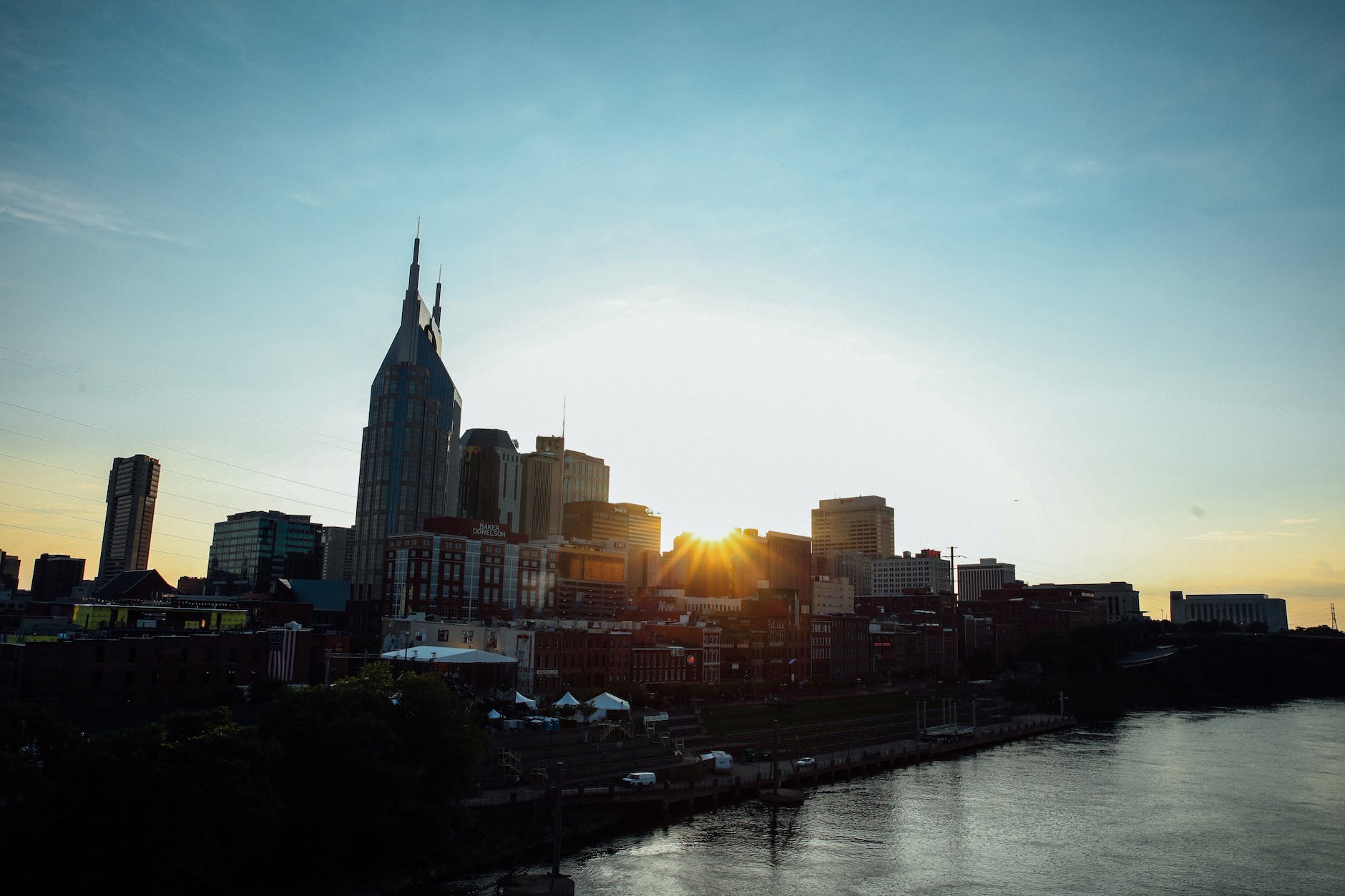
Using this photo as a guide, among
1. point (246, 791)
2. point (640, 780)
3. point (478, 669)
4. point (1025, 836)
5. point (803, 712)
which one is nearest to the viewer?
point (246, 791)

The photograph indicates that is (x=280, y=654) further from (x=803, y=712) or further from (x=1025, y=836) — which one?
(x=1025, y=836)

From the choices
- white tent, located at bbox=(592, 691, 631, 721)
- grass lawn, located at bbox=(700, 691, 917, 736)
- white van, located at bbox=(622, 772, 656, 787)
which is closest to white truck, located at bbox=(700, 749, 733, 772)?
white tent, located at bbox=(592, 691, 631, 721)

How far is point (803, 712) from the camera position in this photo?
13700cm

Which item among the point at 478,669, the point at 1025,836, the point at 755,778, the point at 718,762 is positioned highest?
the point at 478,669

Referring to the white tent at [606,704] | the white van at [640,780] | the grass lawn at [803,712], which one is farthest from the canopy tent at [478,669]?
the white van at [640,780]

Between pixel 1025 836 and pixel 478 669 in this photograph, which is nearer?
pixel 1025 836

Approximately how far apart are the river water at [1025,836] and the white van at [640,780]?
4.29m

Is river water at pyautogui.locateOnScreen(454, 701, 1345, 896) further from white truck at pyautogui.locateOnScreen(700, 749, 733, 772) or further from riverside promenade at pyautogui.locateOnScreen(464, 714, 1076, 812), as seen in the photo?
white truck at pyautogui.locateOnScreen(700, 749, 733, 772)

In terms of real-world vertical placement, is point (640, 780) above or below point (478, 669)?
below

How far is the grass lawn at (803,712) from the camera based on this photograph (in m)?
119

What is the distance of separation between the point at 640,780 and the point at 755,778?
54.8 feet

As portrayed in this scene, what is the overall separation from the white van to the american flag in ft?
136

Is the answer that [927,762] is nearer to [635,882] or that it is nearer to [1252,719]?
[635,882]

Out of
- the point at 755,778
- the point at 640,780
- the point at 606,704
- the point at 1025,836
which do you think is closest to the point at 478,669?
the point at 606,704
